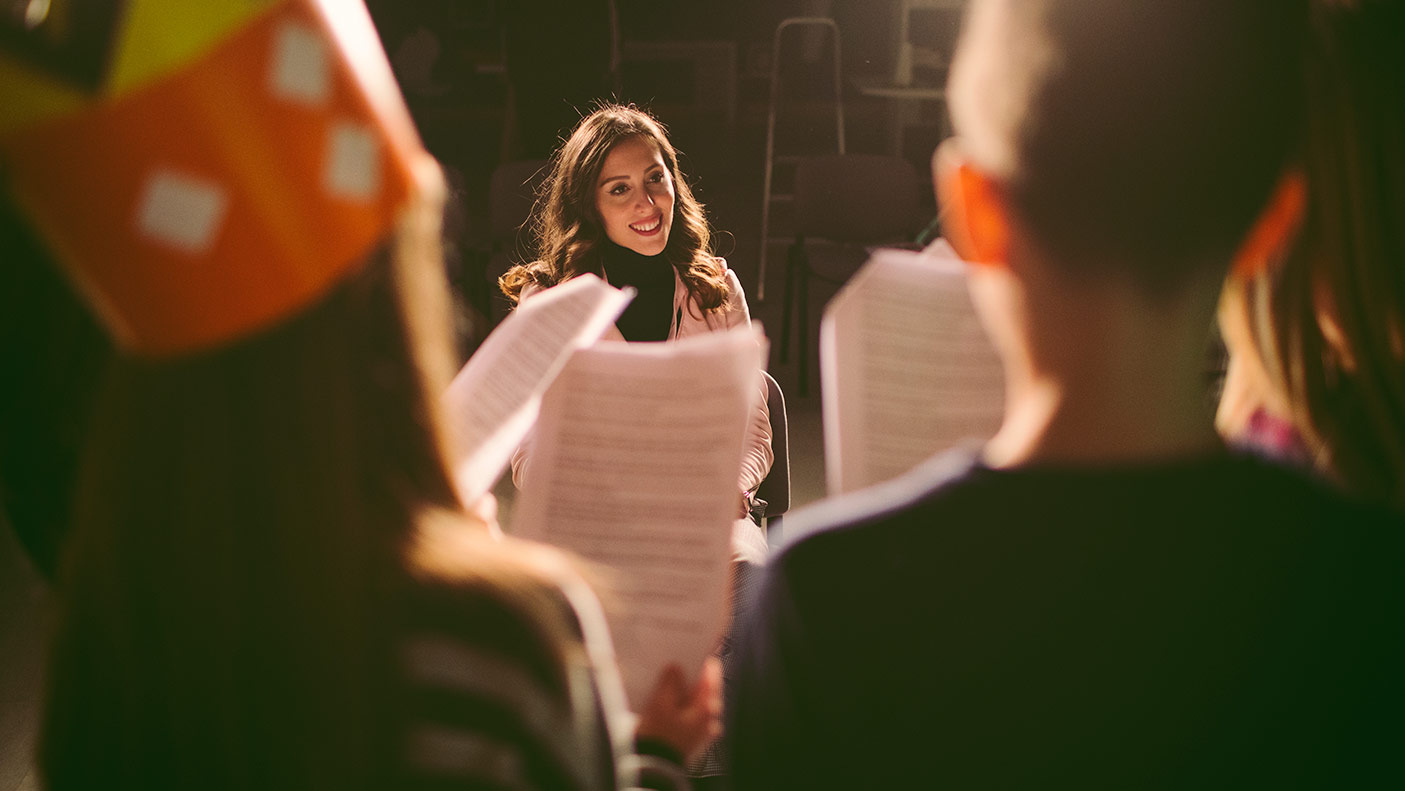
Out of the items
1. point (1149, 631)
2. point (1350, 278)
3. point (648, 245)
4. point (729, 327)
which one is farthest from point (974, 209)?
point (648, 245)

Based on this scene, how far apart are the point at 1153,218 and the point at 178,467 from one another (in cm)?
49

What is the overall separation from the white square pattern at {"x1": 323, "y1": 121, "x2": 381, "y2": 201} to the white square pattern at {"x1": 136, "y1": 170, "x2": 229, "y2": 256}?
0.05 meters

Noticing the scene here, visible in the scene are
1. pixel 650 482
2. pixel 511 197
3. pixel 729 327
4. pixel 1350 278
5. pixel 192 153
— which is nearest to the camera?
pixel 192 153

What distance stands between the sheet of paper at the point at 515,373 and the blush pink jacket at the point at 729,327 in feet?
2.45

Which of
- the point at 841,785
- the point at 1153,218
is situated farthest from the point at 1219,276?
the point at 841,785


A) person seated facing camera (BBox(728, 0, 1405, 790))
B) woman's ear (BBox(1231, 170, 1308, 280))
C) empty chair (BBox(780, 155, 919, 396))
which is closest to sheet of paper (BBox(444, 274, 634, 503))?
person seated facing camera (BBox(728, 0, 1405, 790))

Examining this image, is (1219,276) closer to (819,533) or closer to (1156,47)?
(1156,47)

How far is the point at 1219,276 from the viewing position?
16.6 inches

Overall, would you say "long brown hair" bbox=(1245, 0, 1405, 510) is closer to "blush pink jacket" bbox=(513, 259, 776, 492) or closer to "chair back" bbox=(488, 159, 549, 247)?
"blush pink jacket" bbox=(513, 259, 776, 492)

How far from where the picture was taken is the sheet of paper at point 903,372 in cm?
79

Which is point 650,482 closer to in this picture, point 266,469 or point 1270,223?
point 266,469

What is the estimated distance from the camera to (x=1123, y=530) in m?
0.39

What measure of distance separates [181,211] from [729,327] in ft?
4.69

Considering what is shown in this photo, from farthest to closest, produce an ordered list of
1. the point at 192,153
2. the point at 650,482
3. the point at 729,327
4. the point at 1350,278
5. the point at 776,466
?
the point at 729,327
the point at 776,466
the point at 650,482
the point at 1350,278
the point at 192,153
